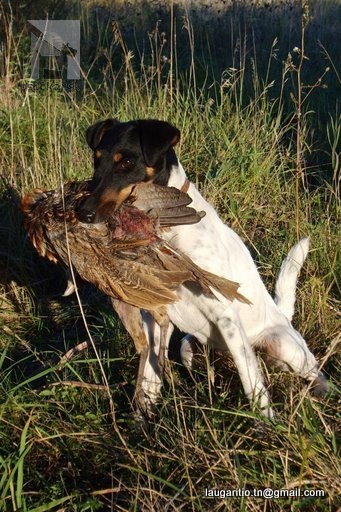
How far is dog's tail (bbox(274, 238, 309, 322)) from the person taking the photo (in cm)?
388

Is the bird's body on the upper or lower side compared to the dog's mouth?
lower

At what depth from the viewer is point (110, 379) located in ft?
11.7

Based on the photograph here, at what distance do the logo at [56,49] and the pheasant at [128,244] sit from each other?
130 inches

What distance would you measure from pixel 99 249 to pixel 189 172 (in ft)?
7.27

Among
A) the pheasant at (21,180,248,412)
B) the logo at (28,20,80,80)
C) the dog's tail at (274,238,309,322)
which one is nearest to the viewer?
the pheasant at (21,180,248,412)

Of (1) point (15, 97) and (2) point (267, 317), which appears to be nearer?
A: (2) point (267, 317)

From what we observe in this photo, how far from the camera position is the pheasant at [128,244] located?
298 cm

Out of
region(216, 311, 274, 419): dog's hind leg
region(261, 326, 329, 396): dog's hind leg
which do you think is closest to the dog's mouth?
region(216, 311, 274, 419): dog's hind leg

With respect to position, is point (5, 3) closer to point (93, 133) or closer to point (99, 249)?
point (93, 133)

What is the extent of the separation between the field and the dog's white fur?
0.31ft

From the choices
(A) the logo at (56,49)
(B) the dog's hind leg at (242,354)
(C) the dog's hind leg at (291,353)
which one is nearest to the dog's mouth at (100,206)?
(B) the dog's hind leg at (242,354)

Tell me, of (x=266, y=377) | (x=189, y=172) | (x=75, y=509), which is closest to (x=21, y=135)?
(x=189, y=172)

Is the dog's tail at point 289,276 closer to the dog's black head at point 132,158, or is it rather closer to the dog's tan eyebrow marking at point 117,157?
the dog's black head at point 132,158

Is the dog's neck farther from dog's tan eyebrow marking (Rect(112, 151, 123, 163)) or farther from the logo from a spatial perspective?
the logo
